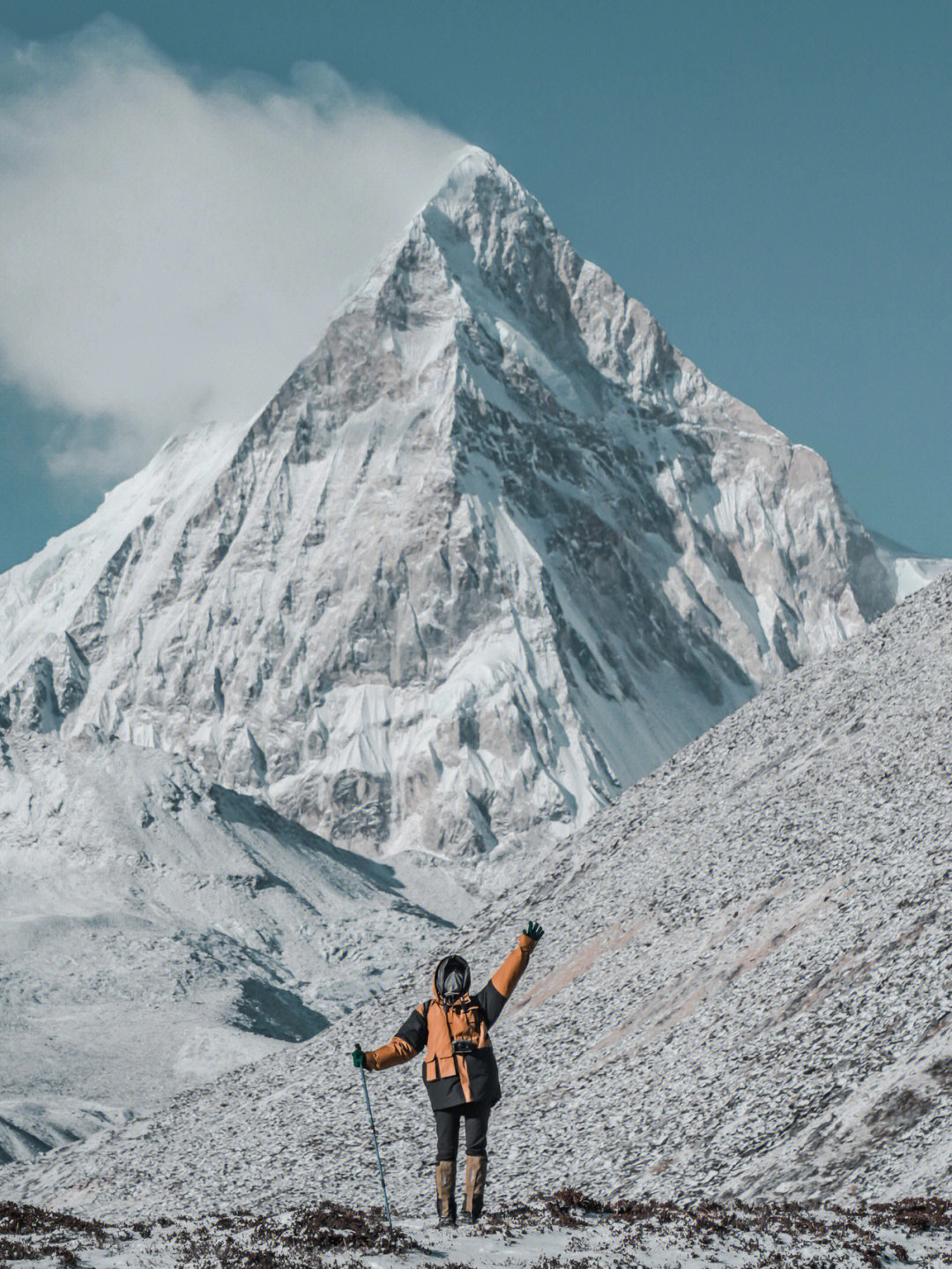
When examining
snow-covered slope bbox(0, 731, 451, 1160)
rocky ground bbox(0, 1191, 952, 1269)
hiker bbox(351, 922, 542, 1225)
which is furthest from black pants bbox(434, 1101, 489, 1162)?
snow-covered slope bbox(0, 731, 451, 1160)

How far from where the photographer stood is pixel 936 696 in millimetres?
44094

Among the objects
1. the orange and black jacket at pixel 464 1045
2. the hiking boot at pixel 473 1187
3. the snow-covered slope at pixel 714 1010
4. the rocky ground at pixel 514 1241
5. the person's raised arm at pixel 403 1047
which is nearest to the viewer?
the rocky ground at pixel 514 1241

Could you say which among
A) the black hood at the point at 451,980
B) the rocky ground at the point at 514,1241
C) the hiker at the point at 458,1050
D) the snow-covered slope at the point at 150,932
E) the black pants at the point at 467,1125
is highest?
the snow-covered slope at the point at 150,932

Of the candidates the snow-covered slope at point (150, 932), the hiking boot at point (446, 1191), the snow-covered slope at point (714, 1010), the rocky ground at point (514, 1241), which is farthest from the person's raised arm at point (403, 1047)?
the snow-covered slope at point (150, 932)

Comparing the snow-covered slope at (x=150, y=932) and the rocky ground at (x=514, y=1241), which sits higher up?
the snow-covered slope at (x=150, y=932)

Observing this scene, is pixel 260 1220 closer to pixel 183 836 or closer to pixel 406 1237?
pixel 406 1237

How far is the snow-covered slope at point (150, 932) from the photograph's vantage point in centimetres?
8581

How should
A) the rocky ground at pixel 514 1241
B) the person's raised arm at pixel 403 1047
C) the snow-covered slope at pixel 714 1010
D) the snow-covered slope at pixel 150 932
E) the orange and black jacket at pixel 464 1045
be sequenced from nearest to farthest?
the rocky ground at pixel 514 1241
the orange and black jacket at pixel 464 1045
the person's raised arm at pixel 403 1047
the snow-covered slope at pixel 714 1010
the snow-covered slope at pixel 150 932

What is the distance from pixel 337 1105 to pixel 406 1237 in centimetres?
2448

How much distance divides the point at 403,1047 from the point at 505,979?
1.37 meters

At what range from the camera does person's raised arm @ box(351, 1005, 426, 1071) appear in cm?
1597

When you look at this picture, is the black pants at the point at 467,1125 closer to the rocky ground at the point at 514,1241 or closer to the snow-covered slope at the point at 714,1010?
the rocky ground at the point at 514,1241

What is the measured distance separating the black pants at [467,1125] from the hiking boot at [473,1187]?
0.41 ft

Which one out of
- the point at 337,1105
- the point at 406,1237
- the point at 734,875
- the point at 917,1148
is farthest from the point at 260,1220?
the point at 734,875
